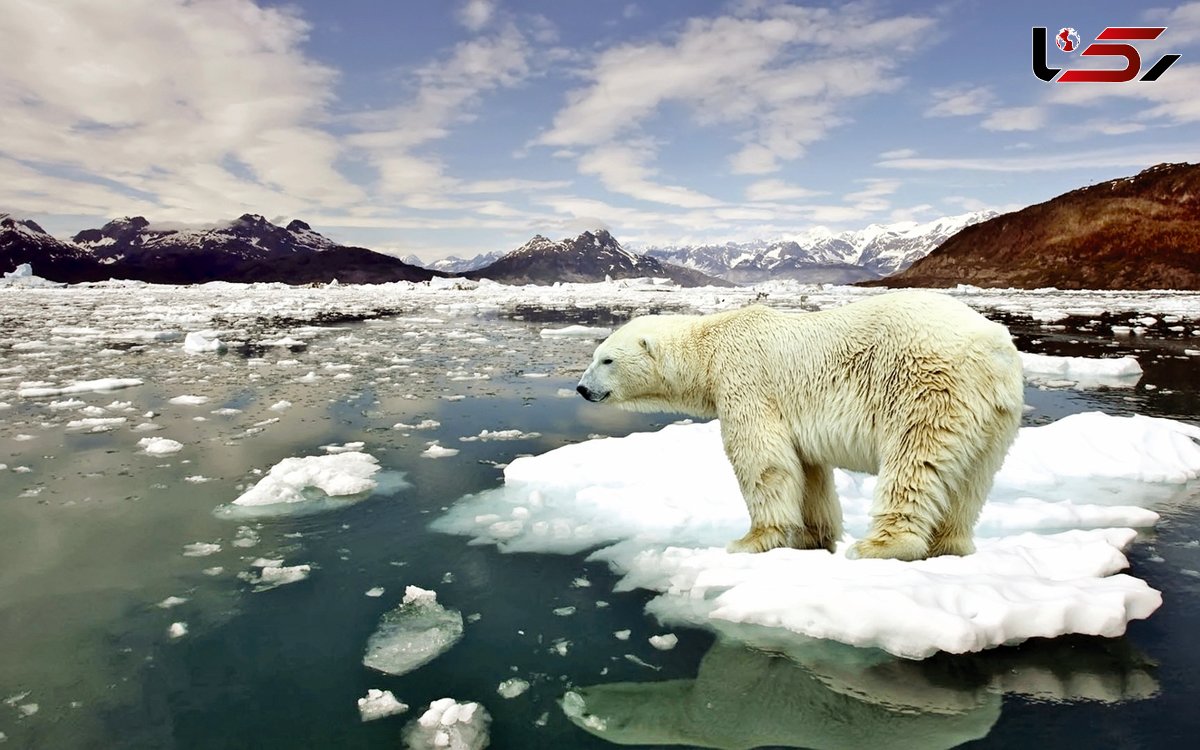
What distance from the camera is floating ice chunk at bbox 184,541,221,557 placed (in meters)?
4.94

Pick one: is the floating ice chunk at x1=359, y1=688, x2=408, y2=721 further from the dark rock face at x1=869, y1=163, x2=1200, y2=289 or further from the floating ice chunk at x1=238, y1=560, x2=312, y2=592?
the dark rock face at x1=869, y1=163, x2=1200, y2=289

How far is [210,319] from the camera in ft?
101

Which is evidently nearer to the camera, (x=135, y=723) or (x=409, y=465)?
(x=135, y=723)

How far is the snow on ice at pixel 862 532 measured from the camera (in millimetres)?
3408

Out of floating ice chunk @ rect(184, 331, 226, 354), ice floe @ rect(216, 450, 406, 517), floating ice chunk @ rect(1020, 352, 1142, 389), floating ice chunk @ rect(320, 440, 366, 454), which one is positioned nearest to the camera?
ice floe @ rect(216, 450, 406, 517)

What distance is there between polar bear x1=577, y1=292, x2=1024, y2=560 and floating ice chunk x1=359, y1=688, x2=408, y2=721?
2339 mm

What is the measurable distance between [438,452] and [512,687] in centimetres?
497

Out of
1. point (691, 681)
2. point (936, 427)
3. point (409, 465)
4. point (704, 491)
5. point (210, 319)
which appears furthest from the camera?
point (210, 319)

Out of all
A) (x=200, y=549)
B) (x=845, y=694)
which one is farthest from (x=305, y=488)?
(x=845, y=694)

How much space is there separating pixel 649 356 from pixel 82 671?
12.4 feet

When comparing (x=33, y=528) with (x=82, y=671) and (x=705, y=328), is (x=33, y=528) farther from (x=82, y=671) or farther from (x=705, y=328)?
(x=705, y=328)

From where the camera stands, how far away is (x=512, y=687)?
3.26m

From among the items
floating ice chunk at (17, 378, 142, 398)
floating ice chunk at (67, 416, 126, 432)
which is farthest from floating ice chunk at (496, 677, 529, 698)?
floating ice chunk at (17, 378, 142, 398)

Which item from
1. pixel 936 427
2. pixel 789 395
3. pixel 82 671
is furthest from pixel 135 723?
pixel 936 427
